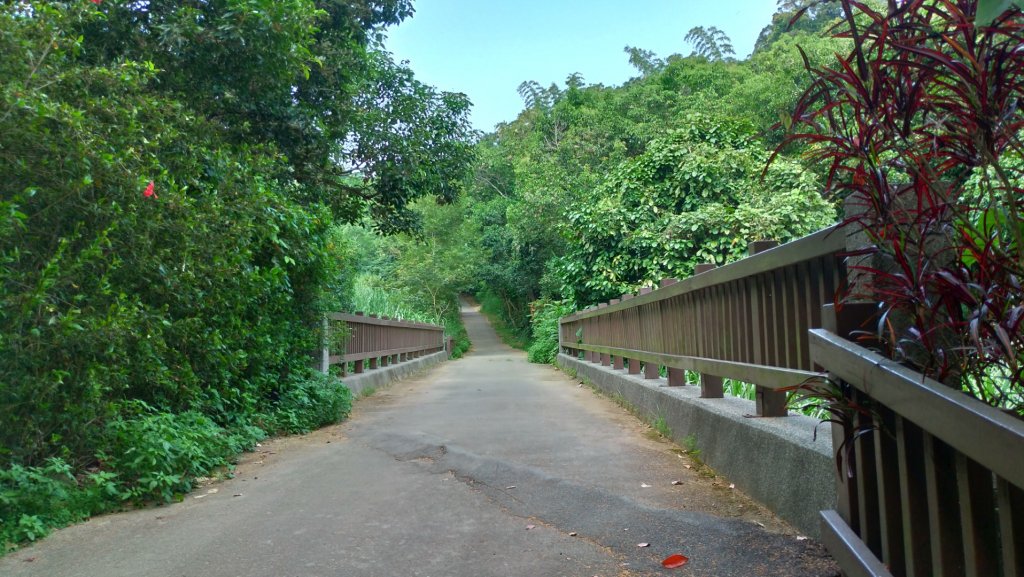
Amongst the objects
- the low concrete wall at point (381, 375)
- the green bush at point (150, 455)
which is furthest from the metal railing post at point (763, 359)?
the low concrete wall at point (381, 375)

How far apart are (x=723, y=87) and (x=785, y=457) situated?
2940cm

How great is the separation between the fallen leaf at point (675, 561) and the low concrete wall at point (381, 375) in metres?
7.71

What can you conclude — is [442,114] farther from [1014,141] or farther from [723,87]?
[723,87]

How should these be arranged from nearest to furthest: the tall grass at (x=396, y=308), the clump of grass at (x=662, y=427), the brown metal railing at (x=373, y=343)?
1. the clump of grass at (x=662, y=427)
2. the brown metal railing at (x=373, y=343)
3. the tall grass at (x=396, y=308)

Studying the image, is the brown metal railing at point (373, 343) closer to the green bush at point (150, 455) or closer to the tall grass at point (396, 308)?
the tall grass at point (396, 308)

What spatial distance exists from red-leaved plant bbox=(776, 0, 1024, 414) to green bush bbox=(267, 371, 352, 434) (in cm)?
615

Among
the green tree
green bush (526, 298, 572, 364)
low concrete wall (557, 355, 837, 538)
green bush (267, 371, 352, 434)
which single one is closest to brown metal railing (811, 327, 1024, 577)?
low concrete wall (557, 355, 837, 538)

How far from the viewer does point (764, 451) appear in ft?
13.2

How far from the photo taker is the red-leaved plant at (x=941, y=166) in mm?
1767

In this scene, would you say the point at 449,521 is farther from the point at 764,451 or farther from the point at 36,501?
the point at 36,501

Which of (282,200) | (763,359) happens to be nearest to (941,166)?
(763,359)

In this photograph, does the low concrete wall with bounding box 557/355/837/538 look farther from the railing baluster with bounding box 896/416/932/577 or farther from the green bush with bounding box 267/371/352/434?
the green bush with bounding box 267/371/352/434

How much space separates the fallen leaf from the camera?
3246mm

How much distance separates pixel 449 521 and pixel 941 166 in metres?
2.95
